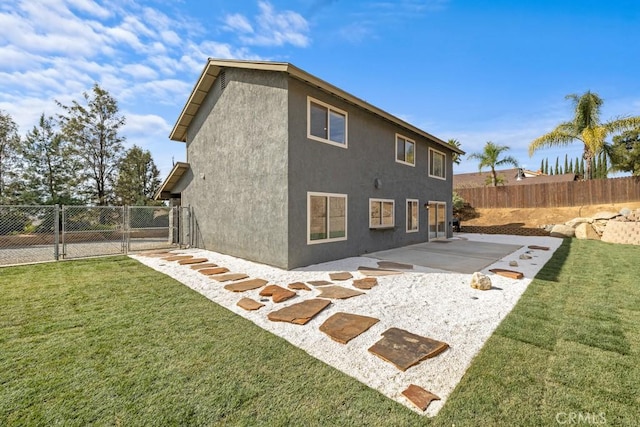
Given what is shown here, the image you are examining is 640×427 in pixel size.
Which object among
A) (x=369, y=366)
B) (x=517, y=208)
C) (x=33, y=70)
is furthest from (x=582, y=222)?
(x=33, y=70)

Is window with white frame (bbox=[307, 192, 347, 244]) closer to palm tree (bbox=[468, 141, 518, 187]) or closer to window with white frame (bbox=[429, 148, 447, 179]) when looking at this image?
window with white frame (bbox=[429, 148, 447, 179])

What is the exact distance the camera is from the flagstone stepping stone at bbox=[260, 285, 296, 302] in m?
4.67

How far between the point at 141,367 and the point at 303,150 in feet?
18.3

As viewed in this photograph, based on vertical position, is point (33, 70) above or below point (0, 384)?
above

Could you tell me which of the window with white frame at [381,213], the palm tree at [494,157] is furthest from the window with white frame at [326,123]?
the palm tree at [494,157]

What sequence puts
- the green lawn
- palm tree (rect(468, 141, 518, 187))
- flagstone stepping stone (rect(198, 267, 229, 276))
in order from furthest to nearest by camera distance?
palm tree (rect(468, 141, 518, 187)), flagstone stepping stone (rect(198, 267, 229, 276)), the green lawn

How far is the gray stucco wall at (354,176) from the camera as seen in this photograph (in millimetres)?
6938

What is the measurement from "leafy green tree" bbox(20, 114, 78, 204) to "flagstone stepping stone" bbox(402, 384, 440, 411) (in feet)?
69.7

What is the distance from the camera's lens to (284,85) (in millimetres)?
6801

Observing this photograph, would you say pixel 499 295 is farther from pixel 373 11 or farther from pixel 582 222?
pixel 582 222

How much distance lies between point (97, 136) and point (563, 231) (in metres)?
28.5

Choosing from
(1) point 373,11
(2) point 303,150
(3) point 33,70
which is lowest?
(2) point 303,150

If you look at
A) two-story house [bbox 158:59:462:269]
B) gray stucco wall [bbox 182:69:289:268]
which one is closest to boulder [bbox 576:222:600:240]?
two-story house [bbox 158:59:462:269]

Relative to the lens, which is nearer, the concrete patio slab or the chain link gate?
the concrete patio slab
